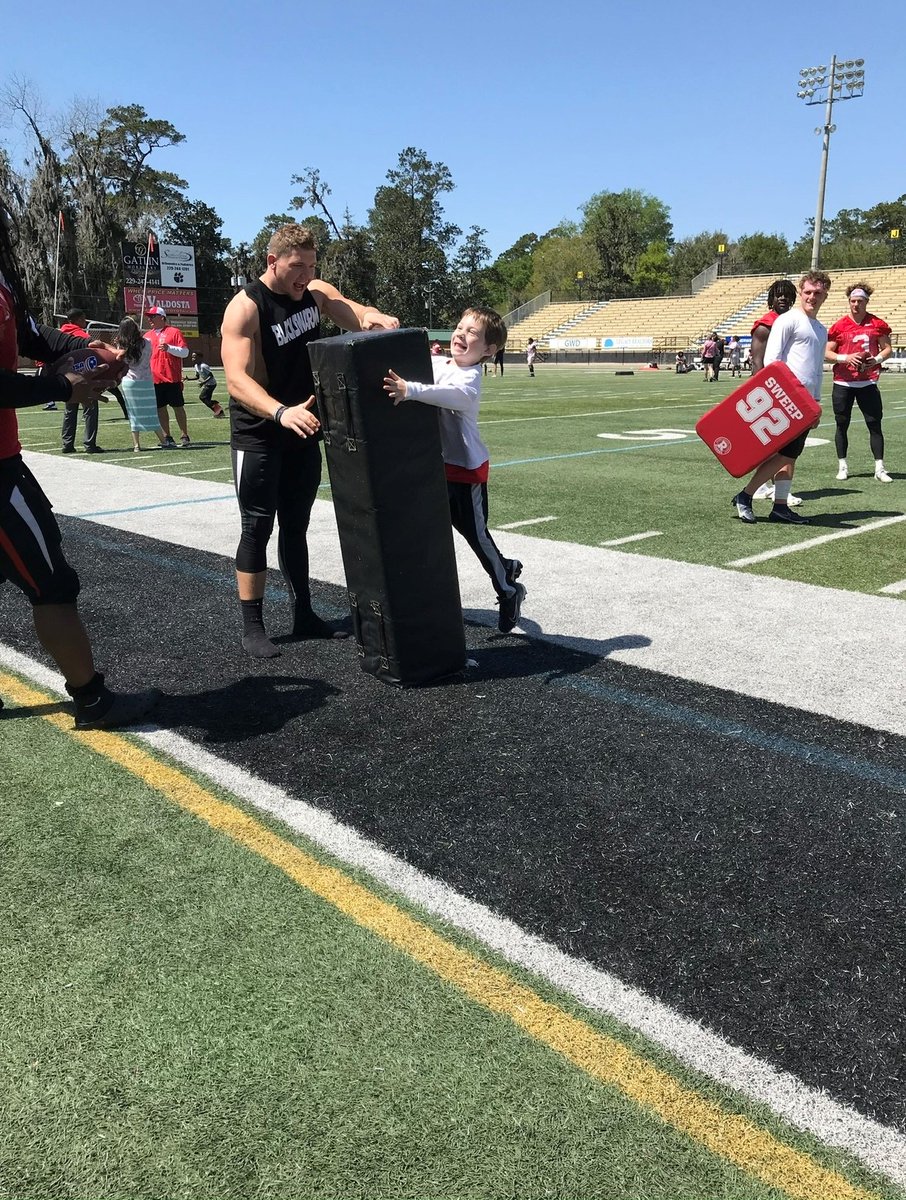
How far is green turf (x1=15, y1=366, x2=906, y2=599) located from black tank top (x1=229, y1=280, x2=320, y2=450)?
10.1ft

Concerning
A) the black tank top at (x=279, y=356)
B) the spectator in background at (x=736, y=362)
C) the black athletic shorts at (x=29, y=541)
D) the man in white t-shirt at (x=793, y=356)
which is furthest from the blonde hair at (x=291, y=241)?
the spectator in background at (x=736, y=362)

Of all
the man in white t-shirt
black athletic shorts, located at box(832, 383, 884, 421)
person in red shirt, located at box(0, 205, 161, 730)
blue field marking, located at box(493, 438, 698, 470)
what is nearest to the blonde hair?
person in red shirt, located at box(0, 205, 161, 730)

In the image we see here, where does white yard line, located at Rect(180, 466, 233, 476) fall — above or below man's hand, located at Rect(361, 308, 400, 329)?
below

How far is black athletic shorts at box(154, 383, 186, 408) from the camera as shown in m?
12.9

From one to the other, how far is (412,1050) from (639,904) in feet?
2.62

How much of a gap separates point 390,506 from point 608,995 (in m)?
2.24

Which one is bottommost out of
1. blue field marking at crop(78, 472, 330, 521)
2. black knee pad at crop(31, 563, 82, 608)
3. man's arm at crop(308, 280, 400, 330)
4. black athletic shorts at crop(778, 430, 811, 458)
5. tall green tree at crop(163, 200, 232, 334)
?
blue field marking at crop(78, 472, 330, 521)

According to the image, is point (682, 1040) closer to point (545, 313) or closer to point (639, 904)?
point (639, 904)

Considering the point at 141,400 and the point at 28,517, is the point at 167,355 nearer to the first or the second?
the point at 141,400

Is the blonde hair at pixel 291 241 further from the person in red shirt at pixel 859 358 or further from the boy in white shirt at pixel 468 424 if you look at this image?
the person in red shirt at pixel 859 358

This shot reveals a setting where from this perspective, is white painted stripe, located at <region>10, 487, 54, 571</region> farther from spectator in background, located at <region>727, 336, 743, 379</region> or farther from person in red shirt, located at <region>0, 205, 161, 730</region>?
spectator in background, located at <region>727, 336, 743, 379</region>

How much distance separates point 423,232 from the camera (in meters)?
91.8

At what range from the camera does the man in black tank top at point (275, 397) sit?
168 inches

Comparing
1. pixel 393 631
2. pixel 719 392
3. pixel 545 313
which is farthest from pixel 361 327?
pixel 545 313
